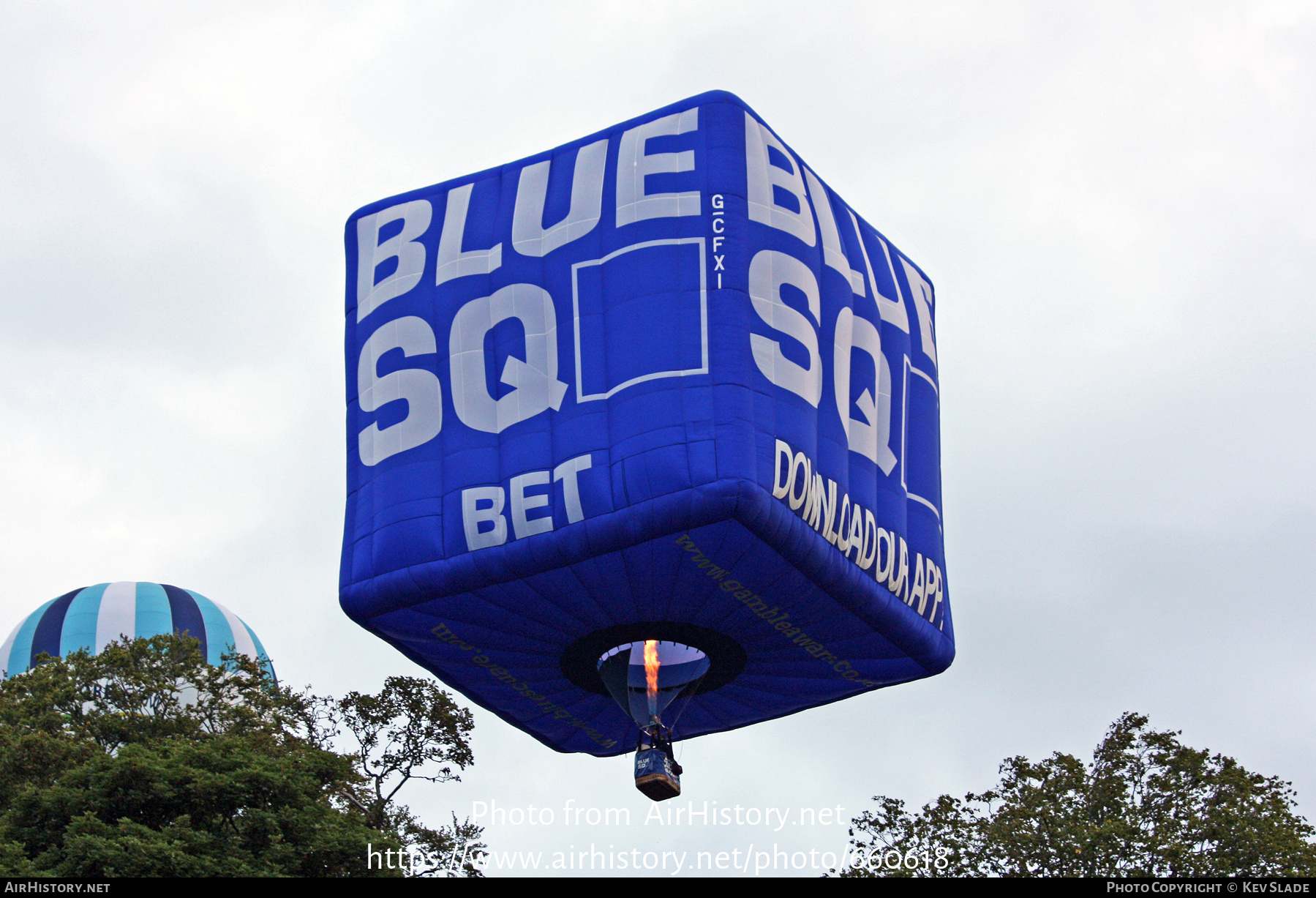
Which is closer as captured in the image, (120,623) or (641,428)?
(641,428)

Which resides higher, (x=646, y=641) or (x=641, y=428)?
(x=641, y=428)

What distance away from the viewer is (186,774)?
97.6 feet

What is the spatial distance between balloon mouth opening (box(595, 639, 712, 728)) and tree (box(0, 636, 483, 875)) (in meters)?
4.17

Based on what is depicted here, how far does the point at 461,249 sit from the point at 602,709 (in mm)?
7784

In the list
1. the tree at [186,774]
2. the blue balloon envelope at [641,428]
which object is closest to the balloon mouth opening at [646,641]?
the blue balloon envelope at [641,428]

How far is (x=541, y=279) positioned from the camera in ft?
94.4

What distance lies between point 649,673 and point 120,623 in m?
27.9

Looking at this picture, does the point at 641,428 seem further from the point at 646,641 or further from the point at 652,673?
the point at 652,673

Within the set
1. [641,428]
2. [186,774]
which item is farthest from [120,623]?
[641,428]

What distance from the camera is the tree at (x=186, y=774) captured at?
28828mm

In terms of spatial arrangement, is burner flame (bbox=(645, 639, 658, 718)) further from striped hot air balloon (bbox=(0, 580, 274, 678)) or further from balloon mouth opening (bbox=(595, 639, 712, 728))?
striped hot air balloon (bbox=(0, 580, 274, 678))

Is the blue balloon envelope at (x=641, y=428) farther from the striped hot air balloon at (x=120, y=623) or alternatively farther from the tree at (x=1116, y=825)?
the striped hot air balloon at (x=120, y=623)

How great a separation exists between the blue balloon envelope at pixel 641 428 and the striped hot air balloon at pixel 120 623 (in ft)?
78.5

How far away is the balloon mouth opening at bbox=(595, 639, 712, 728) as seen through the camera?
97.9 feet
